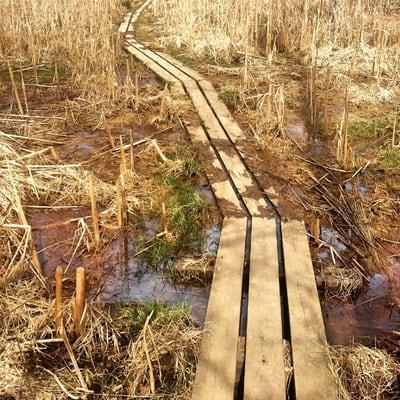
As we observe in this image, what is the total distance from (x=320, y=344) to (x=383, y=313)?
77cm

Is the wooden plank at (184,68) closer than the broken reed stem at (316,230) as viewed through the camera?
No

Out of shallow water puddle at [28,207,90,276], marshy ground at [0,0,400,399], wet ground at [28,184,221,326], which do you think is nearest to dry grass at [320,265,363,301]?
marshy ground at [0,0,400,399]

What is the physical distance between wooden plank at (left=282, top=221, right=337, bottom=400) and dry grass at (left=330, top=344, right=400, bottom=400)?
0.29 ft

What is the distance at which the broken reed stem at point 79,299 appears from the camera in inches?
102

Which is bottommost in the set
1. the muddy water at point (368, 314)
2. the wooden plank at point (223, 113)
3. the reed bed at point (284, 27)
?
the muddy water at point (368, 314)

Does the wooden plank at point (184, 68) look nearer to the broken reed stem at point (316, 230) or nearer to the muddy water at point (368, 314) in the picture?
the broken reed stem at point (316, 230)

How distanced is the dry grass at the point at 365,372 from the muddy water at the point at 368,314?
0.98ft

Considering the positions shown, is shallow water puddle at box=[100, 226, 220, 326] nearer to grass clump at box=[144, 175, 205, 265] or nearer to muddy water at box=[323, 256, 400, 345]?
grass clump at box=[144, 175, 205, 265]

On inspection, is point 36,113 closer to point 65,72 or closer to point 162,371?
point 65,72

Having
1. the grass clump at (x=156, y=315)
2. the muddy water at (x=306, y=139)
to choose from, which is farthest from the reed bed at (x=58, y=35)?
the grass clump at (x=156, y=315)

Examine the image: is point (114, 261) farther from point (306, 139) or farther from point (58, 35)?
point (58, 35)

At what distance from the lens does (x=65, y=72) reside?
8.09 meters

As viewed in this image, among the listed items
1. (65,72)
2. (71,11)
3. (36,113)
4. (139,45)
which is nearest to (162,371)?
(36,113)

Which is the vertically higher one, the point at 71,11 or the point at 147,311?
the point at 71,11
